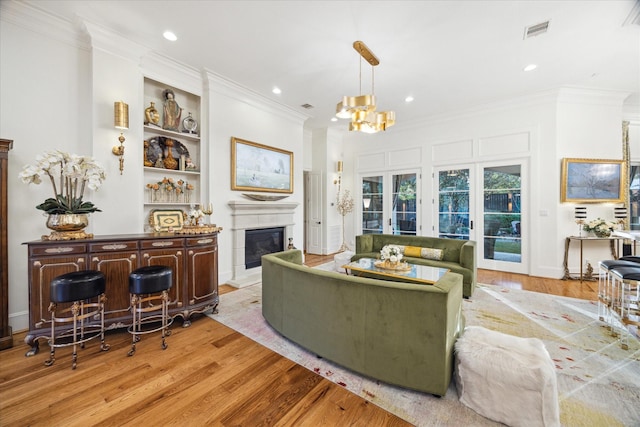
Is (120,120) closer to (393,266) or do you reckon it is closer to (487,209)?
(393,266)

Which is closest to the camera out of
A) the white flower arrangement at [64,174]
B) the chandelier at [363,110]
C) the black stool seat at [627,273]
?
the black stool seat at [627,273]

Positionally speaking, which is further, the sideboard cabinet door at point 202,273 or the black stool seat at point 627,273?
the sideboard cabinet door at point 202,273

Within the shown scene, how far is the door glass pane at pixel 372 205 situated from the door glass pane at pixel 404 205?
1.26 feet

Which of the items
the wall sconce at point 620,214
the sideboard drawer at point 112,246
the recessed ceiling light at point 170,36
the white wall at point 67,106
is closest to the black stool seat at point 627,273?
the wall sconce at point 620,214

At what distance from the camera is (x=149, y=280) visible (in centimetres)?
240

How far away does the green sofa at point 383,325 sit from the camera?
1693 mm

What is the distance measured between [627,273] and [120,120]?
18.4 feet

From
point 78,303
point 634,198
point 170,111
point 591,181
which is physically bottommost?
point 78,303

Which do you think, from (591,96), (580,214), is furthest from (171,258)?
(591,96)

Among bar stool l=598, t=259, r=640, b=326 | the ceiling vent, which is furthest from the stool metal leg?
the ceiling vent

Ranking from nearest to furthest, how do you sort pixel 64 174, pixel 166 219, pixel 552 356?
pixel 552 356 → pixel 64 174 → pixel 166 219

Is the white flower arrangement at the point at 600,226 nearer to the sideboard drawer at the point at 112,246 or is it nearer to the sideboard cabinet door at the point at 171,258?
the sideboard cabinet door at the point at 171,258

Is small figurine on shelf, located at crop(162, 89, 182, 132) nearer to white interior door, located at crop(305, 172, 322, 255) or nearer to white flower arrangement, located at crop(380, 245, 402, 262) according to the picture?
white flower arrangement, located at crop(380, 245, 402, 262)

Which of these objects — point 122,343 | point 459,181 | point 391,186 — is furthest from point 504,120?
point 122,343
